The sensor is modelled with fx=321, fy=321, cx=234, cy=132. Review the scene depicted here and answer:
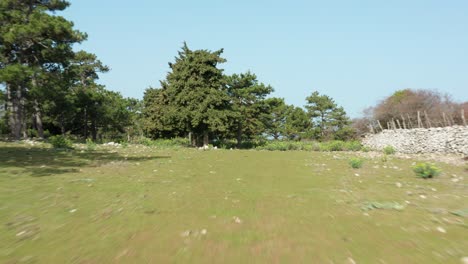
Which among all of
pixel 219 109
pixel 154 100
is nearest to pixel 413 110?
pixel 219 109

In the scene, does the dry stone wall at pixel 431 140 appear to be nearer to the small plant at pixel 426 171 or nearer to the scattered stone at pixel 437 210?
the small plant at pixel 426 171

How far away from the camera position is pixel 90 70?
4366 centimetres

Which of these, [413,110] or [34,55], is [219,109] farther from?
[413,110]

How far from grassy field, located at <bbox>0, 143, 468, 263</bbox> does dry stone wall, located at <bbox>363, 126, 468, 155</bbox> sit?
18112 mm

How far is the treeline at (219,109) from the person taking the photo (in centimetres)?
3306

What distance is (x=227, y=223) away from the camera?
363 centimetres

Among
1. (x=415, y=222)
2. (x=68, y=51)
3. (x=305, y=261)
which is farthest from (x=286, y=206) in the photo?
(x=68, y=51)

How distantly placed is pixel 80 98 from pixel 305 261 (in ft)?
101

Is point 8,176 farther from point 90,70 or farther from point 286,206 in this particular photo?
point 90,70

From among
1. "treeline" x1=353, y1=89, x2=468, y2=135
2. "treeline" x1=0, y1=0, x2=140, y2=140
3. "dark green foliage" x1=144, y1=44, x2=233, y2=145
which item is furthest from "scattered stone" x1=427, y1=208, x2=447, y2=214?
"treeline" x1=353, y1=89, x2=468, y2=135

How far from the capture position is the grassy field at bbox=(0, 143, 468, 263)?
2607 mm

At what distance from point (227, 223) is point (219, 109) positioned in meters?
30.9

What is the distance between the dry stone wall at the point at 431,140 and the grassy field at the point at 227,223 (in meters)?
18.1

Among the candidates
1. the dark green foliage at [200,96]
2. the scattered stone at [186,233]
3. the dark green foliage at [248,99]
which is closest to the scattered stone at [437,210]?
the scattered stone at [186,233]
